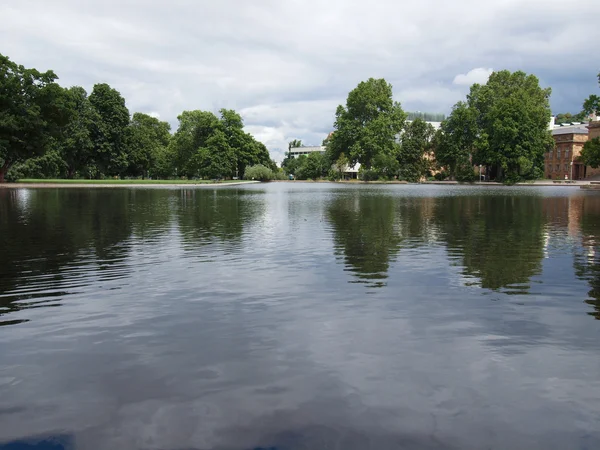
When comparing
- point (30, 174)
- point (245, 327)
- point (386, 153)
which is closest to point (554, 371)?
point (245, 327)

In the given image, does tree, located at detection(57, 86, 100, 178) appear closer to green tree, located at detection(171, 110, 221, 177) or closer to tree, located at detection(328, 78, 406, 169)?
green tree, located at detection(171, 110, 221, 177)

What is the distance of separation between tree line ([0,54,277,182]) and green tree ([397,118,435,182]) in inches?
1358

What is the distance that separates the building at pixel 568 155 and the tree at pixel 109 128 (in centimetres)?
9099

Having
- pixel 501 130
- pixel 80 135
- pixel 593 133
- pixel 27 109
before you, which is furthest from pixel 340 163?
pixel 27 109

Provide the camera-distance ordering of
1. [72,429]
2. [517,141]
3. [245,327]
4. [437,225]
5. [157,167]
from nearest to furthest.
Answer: [72,429] < [245,327] < [437,225] < [517,141] < [157,167]

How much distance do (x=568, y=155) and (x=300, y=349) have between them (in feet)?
419

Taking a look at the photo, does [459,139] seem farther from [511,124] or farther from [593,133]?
[593,133]

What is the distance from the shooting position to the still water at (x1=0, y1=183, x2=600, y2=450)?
183 inches

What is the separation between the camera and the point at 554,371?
591 centimetres

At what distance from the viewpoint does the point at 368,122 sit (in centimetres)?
11362

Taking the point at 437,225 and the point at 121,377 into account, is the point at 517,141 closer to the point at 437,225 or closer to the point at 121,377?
the point at 437,225

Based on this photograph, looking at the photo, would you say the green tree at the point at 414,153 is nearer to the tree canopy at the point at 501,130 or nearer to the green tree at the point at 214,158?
the tree canopy at the point at 501,130

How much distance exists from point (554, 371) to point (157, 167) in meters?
115

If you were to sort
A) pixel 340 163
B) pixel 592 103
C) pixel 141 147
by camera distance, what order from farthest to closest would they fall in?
pixel 340 163, pixel 141 147, pixel 592 103
